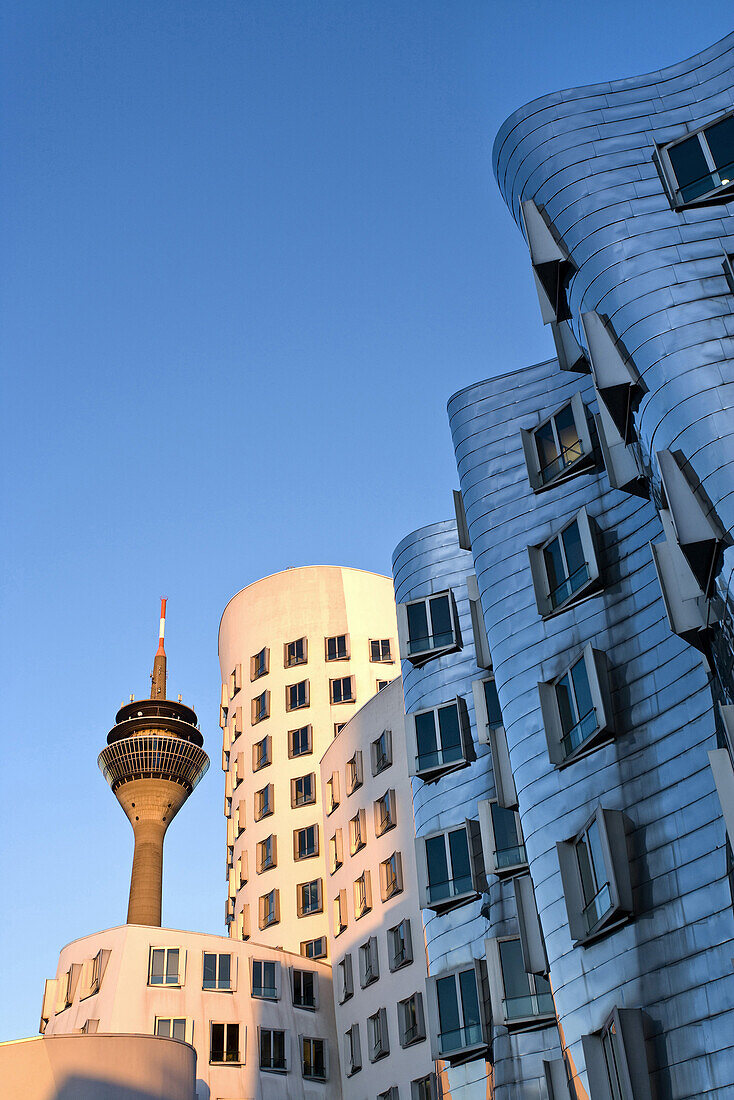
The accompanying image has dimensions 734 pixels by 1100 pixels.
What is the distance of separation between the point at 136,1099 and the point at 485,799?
1278 cm

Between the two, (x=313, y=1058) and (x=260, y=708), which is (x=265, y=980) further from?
(x=260, y=708)

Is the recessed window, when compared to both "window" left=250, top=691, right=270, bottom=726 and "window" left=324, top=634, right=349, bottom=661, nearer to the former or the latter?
"window" left=250, top=691, right=270, bottom=726

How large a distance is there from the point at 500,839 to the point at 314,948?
2948cm

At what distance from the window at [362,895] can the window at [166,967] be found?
803 centimetres

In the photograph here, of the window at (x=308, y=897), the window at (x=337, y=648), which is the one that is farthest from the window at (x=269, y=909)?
the window at (x=337, y=648)

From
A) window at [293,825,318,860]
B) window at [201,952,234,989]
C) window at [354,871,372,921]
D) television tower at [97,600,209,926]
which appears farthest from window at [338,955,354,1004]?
television tower at [97,600,209,926]

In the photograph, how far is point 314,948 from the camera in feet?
175

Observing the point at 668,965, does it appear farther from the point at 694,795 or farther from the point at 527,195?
the point at 527,195

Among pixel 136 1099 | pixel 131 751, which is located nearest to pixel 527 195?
pixel 136 1099

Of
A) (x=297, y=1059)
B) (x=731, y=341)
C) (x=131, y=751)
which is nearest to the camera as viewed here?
(x=731, y=341)

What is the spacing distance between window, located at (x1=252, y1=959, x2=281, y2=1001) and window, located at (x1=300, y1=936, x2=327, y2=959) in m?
4.29

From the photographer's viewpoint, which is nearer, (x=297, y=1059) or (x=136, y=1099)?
(x=136, y=1099)

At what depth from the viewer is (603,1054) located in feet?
58.3

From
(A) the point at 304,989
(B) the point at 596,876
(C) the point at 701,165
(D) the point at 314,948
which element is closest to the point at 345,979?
(A) the point at 304,989
